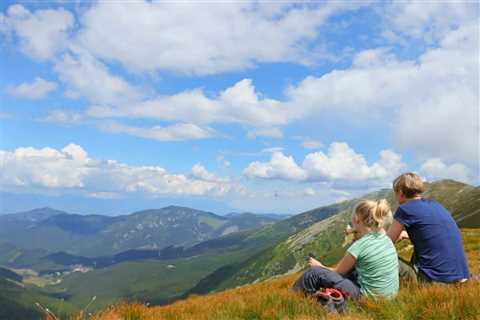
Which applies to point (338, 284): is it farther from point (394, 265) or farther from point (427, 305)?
point (427, 305)

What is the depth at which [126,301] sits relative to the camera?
8.63m

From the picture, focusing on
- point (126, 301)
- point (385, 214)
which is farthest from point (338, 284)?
point (126, 301)

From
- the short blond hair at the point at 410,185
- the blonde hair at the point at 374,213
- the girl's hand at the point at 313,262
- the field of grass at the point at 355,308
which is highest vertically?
the short blond hair at the point at 410,185

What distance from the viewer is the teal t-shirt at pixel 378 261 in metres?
8.15

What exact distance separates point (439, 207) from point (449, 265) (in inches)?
46.4

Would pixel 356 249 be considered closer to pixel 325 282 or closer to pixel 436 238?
pixel 325 282

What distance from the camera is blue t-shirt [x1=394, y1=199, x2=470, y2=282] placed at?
342 inches

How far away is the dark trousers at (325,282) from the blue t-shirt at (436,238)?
1632mm

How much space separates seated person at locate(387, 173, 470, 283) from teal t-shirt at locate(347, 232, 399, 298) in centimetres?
85

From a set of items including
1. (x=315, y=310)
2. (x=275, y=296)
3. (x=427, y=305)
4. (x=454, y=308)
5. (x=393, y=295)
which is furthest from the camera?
(x=275, y=296)

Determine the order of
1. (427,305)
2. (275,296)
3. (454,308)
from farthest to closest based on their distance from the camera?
(275,296) → (427,305) → (454,308)

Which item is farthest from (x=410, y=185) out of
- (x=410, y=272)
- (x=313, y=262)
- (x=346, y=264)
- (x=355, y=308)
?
(x=355, y=308)

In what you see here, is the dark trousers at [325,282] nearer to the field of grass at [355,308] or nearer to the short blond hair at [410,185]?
the field of grass at [355,308]

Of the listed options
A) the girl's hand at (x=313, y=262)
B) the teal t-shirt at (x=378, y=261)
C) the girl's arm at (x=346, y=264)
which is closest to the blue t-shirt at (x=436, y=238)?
the teal t-shirt at (x=378, y=261)
